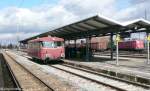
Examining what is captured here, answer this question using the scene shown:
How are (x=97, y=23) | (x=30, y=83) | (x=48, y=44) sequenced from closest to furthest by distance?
(x=30, y=83), (x=97, y=23), (x=48, y=44)

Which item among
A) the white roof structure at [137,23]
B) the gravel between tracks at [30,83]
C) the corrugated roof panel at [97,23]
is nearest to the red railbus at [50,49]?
the corrugated roof panel at [97,23]

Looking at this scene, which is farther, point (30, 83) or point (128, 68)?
point (128, 68)

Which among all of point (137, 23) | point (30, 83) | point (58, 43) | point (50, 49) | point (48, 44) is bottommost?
point (30, 83)

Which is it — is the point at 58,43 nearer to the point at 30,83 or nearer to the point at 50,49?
the point at 50,49

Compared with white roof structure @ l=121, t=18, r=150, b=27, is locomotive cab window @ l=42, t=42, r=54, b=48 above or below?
below

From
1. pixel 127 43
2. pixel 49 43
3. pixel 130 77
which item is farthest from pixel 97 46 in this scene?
pixel 130 77

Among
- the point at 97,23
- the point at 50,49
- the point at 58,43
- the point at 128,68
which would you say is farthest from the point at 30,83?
the point at 58,43

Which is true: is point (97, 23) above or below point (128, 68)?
above

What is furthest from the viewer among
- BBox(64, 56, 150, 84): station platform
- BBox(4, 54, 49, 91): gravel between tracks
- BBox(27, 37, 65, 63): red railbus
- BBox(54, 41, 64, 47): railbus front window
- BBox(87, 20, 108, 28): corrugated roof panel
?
BBox(54, 41, 64, 47): railbus front window

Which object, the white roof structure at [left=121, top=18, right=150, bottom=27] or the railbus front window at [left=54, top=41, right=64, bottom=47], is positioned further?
the railbus front window at [left=54, top=41, right=64, bottom=47]

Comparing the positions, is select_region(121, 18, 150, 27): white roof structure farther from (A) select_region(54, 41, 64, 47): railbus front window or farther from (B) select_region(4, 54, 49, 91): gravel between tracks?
(B) select_region(4, 54, 49, 91): gravel between tracks

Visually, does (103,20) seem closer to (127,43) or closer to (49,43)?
(49,43)

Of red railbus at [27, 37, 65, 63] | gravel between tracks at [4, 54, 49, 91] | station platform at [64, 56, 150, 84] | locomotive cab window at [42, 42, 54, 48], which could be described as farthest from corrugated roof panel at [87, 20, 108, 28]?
gravel between tracks at [4, 54, 49, 91]

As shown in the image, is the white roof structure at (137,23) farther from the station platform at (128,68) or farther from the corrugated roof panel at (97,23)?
the station platform at (128,68)
